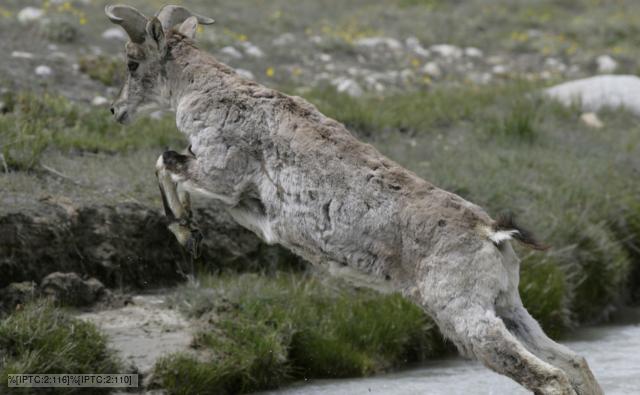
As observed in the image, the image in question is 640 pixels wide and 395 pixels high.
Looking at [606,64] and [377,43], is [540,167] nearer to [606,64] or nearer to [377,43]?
[377,43]

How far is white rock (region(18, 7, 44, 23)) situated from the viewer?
1556 cm

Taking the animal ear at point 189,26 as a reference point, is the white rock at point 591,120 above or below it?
below

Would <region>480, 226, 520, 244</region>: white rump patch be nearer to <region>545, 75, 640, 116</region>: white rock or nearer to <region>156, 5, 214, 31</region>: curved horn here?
<region>156, 5, 214, 31</region>: curved horn

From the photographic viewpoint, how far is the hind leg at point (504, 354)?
6.64 m

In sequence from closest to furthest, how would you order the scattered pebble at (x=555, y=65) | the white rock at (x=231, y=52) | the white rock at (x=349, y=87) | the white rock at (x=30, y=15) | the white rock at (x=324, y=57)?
the white rock at (x=349, y=87) → the white rock at (x=30, y=15) → the white rock at (x=231, y=52) → the white rock at (x=324, y=57) → the scattered pebble at (x=555, y=65)

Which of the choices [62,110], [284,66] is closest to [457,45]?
[284,66]

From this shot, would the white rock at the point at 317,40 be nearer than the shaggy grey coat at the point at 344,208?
No

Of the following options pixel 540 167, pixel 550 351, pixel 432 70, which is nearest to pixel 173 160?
pixel 550 351

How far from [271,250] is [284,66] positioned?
631 cm

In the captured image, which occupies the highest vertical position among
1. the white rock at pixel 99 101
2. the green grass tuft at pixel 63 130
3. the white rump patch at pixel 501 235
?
the white rock at pixel 99 101

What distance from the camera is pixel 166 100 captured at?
8.51 m

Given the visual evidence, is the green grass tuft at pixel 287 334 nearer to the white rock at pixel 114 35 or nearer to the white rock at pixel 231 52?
the white rock at pixel 231 52

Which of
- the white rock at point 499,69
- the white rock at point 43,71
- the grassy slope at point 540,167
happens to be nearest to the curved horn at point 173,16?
the grassy slope at point 540,167

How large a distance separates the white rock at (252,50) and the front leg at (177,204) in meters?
8.70
